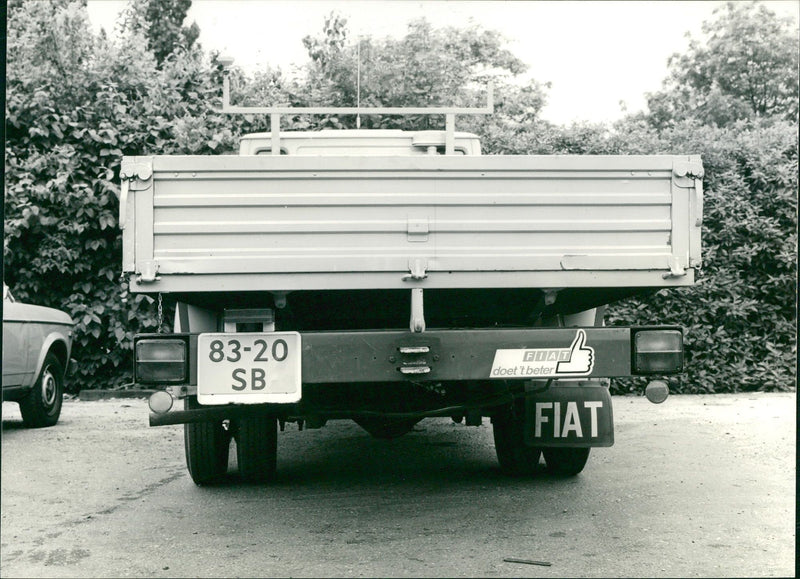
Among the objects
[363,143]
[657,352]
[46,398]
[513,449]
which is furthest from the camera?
[46,398]

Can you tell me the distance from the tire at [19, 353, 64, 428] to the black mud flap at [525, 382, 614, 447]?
543 centimetres

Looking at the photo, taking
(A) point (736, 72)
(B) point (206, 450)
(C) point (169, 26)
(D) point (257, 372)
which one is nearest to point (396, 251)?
(D) point (257, 372)

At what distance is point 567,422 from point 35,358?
563 centimetres

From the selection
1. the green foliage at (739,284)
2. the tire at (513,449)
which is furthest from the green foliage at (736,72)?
the tire at (513,449)

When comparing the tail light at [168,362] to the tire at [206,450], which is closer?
the tail light at [168,362]

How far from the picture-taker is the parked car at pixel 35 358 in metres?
8.20

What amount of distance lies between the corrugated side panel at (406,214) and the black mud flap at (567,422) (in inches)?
54.0

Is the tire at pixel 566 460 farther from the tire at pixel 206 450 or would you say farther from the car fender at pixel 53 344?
the car fender at pixel 53 344

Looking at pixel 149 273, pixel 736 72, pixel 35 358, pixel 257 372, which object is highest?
pixel 736 72

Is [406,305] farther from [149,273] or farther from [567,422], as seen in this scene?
[149,273]

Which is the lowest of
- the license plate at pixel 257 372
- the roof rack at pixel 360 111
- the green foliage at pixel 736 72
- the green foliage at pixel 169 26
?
the license plate at pixel 257 372

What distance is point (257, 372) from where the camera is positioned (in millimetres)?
4074

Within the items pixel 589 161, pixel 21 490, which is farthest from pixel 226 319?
pixel 21 490

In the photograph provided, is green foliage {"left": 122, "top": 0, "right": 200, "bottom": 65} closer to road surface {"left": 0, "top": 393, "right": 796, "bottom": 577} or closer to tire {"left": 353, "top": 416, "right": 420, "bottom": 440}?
road surface {"left": 0, "top": 393, "right": 796, "bottom": 577}
